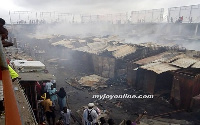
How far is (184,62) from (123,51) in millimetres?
5911

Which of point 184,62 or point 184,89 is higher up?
point 184,62

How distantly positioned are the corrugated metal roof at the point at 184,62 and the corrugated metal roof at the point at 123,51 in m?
4.72

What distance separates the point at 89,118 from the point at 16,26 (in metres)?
49.5

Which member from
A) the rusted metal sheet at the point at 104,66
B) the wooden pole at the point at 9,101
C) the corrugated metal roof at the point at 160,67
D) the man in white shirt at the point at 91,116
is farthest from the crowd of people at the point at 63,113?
the rusted metal sheet at the point at 104,66

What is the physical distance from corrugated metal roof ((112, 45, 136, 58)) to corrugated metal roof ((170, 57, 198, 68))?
4718mm

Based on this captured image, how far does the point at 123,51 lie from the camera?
687 inches

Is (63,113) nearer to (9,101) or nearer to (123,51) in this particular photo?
(9,101)

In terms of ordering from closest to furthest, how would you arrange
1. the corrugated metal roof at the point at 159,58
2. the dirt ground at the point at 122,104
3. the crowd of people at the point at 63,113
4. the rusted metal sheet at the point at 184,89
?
the crowd of people at the point at 63,113, the dirt ground at the point at 122,104, the rusted metal sheet at the point at 184,89, the corrugated metal roof at the point at 159,58

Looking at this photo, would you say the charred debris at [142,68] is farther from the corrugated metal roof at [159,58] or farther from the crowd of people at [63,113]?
the crowd of people at [63,113]

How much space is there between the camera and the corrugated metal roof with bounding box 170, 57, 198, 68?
12.4m

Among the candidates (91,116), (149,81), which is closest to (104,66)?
(149,81)

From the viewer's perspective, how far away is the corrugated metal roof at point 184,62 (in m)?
12.4

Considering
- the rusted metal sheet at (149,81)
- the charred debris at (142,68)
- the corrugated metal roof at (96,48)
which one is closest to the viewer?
the charred debris at (142,68)

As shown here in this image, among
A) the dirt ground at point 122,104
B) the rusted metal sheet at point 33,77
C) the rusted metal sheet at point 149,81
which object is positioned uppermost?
the rusted metal sheet at point 33,77
